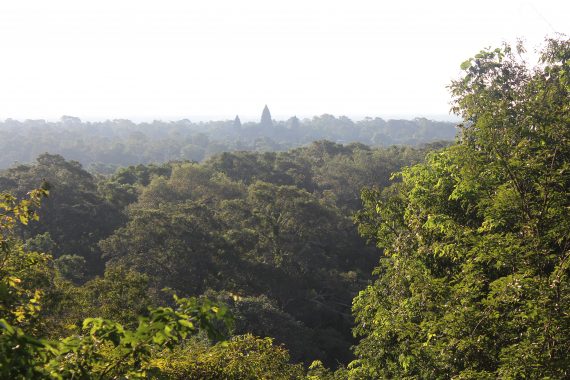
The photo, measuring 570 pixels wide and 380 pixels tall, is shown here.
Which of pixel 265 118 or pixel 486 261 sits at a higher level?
pixel 265 118

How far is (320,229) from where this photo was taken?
28531 millimetres

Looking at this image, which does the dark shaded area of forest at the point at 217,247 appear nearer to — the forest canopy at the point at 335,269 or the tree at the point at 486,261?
the forest canopy at the point at 335,269

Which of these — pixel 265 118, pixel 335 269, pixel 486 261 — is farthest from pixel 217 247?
pixel 265 118

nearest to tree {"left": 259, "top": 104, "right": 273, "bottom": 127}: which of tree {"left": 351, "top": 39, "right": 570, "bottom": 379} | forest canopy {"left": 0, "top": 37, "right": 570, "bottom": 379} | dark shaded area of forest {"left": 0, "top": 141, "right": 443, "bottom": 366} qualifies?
dark shaded area of forest {"left": 0, "top": 141, "right": 443, "bottom": 366}

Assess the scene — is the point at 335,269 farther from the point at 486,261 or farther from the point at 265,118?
the point at 265,118

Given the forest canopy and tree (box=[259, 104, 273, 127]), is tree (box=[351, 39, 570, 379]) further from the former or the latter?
tree (box=[259, 104, 273, 127])

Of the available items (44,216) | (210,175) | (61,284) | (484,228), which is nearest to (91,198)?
(44,216)

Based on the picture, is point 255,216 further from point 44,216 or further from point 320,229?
point 44,216

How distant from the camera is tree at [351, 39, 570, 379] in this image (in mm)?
5438

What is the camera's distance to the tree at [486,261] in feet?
17.8

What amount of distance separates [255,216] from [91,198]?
11990 millimetres

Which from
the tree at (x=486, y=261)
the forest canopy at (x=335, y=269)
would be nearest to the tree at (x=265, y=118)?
the forest canopy at (x=335, y=269)

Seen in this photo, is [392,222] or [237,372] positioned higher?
[392,222]

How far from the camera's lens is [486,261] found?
747 cm
